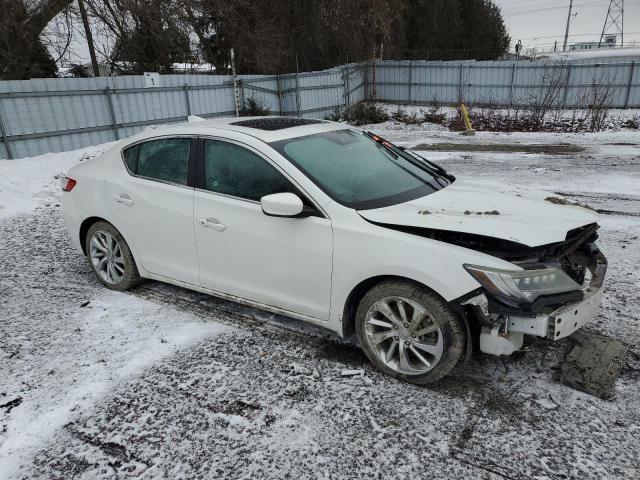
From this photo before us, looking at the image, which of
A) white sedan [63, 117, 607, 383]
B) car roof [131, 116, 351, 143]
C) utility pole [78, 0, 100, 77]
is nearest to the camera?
white sedan [63, 117, 607, 383]

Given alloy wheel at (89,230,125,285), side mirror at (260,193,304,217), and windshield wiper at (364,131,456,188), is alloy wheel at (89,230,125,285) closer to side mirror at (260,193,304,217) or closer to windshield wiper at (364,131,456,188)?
side mirror at (260,193,304,217)

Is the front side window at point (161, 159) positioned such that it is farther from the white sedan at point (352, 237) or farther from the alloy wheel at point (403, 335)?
the alloy wheel at point (403, 335)

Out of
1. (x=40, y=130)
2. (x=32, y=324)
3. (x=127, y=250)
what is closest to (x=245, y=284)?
(x=127, y=250)

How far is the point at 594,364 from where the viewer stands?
3385 millimetres

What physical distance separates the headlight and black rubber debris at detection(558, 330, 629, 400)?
747 mm

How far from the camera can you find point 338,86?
70.6 ft

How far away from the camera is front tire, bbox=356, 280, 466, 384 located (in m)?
3.02

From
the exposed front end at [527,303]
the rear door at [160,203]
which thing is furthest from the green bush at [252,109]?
the exposed front end at [527,303]

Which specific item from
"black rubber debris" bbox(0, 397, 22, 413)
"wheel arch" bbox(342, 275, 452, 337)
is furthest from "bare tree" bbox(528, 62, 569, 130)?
"black rubber debris" bbox(0, 397, 22, 413)

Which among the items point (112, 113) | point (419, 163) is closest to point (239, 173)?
point (419, 163)

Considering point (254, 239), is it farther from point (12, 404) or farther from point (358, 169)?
point (12, 404)

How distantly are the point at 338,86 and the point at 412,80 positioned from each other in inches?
196

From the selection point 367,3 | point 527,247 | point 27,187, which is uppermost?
point 367,3

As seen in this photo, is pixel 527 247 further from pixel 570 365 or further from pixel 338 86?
pixel 338 86
